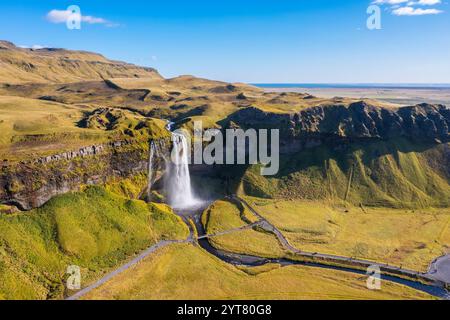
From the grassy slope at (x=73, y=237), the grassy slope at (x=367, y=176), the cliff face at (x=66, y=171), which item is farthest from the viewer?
the grassy slope at (x=367, y=176)

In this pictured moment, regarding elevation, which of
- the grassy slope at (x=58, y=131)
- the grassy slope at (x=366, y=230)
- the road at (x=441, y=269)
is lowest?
the road at (x=441, y=269)

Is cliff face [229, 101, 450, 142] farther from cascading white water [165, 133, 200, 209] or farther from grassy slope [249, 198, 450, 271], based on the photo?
cascading white water [165, 133, 200, 209]

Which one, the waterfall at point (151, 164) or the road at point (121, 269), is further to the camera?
the waterfall at point (151, 164)

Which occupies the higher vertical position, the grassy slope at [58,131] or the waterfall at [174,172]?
the grassy slope at [58,131]

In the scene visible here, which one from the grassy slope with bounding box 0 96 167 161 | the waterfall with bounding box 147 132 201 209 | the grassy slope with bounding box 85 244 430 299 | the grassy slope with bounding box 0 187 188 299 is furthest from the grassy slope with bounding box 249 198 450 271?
the grassy slope with bounding box 0 96 167 161

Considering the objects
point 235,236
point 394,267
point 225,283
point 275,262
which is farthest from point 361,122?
point 225,283

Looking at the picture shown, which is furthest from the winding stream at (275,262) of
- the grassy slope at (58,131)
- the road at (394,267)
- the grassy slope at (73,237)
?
the grassy slope at (58,131)

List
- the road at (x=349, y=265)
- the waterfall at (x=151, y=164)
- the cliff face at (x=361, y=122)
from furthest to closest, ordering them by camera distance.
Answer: the cliff face at (x=361, y=122)
the waterfall at (x=151, y=164)
the road at (x=349, y=265)

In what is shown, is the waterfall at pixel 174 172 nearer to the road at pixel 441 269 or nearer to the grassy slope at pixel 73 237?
the grassy slope at pixel 73 237
